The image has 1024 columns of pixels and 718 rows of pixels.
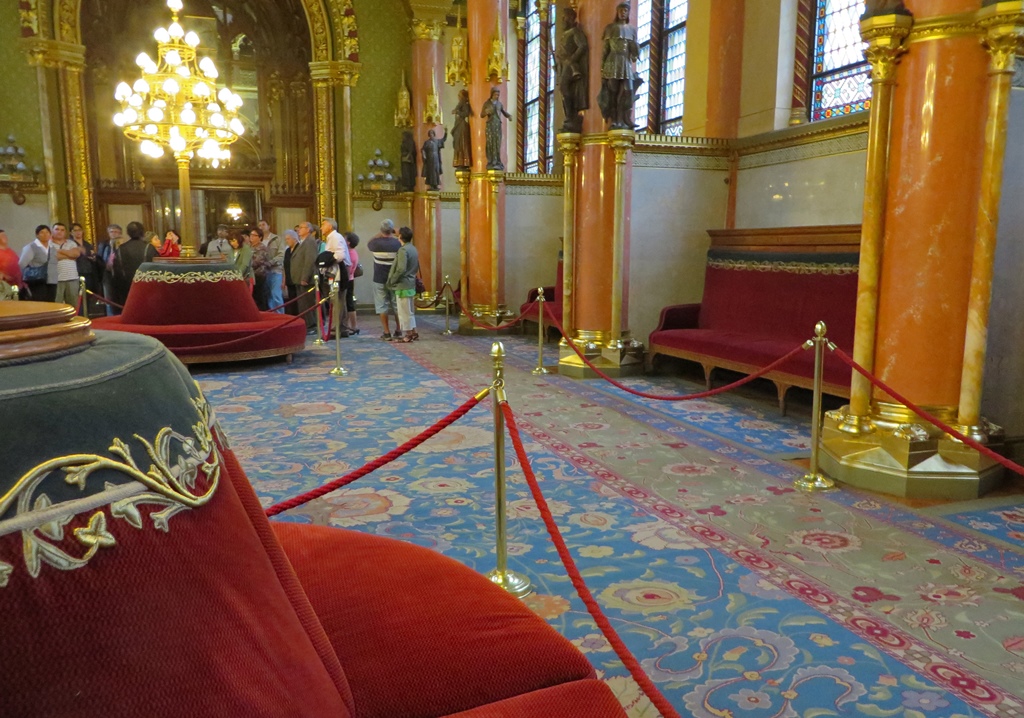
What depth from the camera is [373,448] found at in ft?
17.9

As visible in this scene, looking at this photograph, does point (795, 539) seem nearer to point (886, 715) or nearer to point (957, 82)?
point (886, 715)

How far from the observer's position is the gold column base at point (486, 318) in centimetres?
1277

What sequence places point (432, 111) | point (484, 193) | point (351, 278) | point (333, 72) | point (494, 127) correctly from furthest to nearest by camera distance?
point (333, 72) → point (432, 111) → point (484, 193) → point (494, 127) → point (351, 278)

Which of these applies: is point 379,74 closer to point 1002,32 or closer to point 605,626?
point 1002,32

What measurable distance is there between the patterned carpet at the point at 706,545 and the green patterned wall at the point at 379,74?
11973mm

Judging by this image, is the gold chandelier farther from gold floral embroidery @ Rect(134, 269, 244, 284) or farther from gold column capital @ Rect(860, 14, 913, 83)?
gold column capital @ Rect(860, 14, 913, 83)

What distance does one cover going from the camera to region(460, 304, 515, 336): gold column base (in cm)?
1277

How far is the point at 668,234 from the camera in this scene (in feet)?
29.7

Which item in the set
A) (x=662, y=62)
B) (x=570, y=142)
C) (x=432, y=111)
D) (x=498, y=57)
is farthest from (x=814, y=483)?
(x=432, y=111)

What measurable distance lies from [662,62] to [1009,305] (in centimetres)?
964

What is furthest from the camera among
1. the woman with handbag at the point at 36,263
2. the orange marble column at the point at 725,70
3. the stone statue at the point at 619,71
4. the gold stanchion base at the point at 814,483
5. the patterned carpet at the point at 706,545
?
the woman with handbag at the point at 36,263

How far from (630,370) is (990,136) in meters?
4.66

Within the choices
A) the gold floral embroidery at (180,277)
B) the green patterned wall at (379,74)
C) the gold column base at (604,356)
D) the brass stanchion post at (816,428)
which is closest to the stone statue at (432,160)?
the green patterned wall at (379,74)

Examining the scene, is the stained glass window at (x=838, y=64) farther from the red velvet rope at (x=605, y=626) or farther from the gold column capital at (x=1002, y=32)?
the red velvet rope at (x=605, y=626)
